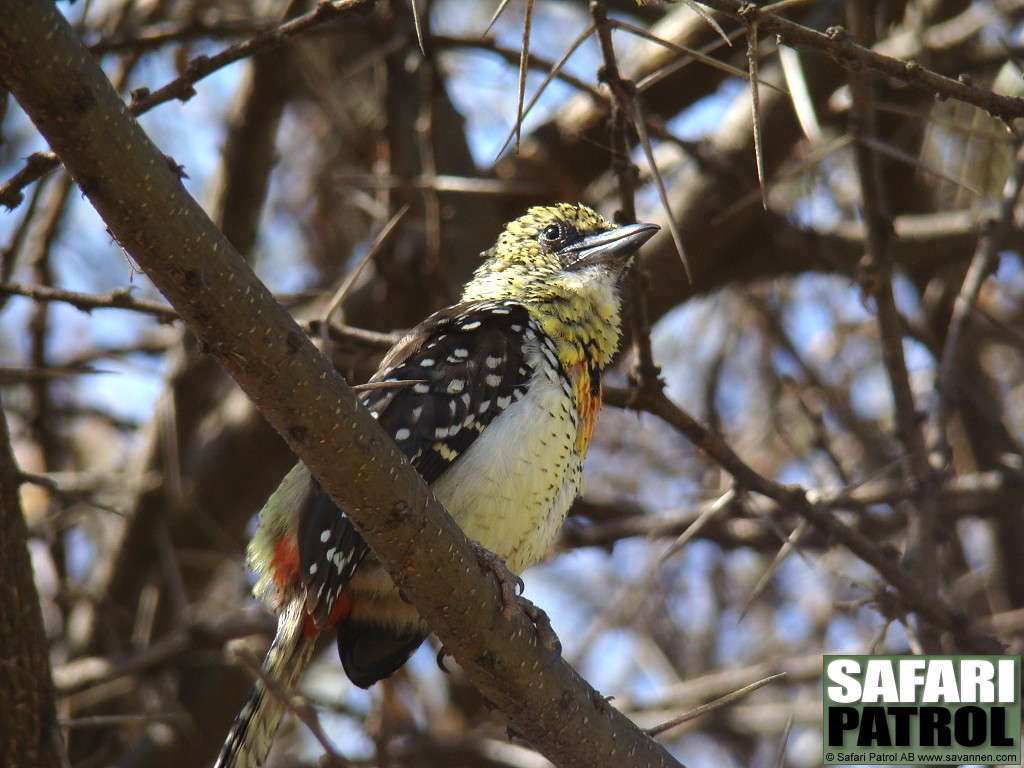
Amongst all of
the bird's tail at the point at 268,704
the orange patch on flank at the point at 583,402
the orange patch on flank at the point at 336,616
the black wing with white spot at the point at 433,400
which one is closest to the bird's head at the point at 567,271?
the orange patch on flank at the point at 583,402

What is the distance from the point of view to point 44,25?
1.85m

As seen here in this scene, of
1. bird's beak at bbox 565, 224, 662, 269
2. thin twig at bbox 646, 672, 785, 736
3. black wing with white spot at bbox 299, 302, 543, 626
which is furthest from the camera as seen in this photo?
bird's beak at bbox 565, 224, 662, 269

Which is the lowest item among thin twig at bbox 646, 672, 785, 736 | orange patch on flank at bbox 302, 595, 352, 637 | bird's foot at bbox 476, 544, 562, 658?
thin twig at bbox 646, 672, 785, 736

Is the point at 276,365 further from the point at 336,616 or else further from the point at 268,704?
the point at 336,616

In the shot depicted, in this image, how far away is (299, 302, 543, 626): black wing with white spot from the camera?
3.07 meters

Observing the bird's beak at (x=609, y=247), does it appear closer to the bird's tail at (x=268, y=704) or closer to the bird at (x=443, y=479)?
the bird at (x=443, y=479)

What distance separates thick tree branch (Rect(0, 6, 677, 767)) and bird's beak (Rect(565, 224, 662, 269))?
1665 millimetres

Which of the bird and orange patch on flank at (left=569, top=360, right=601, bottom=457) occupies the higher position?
orange patch on flank at (left=569, top=360, right=601, bottom=457)

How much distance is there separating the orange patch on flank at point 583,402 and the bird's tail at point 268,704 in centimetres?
107

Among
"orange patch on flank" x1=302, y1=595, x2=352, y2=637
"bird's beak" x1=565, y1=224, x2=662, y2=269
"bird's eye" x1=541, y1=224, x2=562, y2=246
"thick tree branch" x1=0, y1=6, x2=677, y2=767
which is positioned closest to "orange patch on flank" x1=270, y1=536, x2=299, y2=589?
"orange patch on flank" x1=302, y1=595, x2=352, y2=637

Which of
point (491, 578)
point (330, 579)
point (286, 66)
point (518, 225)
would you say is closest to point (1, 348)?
point (286, 66)

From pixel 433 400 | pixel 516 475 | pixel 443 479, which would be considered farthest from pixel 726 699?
pixel 433 400

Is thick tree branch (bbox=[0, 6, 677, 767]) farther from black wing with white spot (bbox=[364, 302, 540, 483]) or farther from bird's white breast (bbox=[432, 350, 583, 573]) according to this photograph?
black wing with white spot (bbox=[364, 302, 540, 483])

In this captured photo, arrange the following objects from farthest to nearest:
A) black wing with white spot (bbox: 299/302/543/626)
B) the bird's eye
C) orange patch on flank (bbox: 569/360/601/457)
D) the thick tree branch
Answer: the bird's eye, orange patch on flank (bbox: 569/360/601/457), black wing with white spot (bbox: 299/302/543/626), the thick tree branch
